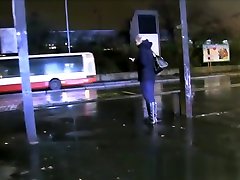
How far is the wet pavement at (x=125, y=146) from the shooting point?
520cm

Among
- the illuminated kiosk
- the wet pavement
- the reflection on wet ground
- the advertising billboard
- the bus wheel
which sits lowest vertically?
the wet pavement

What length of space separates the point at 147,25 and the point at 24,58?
18014mm

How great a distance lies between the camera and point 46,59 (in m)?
21.2

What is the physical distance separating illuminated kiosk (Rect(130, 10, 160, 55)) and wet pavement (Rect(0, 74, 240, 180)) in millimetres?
14271

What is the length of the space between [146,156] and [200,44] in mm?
24050

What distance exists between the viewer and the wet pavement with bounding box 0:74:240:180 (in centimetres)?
520

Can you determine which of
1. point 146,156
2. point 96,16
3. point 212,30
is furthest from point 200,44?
point 146,156

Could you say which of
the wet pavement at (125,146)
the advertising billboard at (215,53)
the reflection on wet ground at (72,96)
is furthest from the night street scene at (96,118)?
the advertising billboard at (215,53)

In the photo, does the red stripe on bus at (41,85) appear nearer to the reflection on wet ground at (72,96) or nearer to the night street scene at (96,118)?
the night street scene at (96,118)

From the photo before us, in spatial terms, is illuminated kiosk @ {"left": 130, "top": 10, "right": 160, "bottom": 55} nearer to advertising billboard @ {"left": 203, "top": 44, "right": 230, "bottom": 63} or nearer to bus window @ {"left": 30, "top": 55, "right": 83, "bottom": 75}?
bus window @ {"left": 30, "top": 55, "right": 83, "bottom": 75}

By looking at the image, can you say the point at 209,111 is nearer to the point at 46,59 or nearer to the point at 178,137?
the point at 178,137

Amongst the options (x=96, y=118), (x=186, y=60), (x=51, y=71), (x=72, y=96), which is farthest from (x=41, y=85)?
(x=186, y=60)

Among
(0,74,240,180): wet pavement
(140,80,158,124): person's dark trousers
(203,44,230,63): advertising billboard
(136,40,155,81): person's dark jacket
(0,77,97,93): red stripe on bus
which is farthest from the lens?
(203,44,230,63): advertising billboard

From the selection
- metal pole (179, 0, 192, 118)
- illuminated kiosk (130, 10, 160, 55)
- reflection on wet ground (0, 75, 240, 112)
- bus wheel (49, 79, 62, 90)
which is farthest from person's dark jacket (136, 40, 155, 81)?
illuminated kiosk (130, 10, 160, 55)
